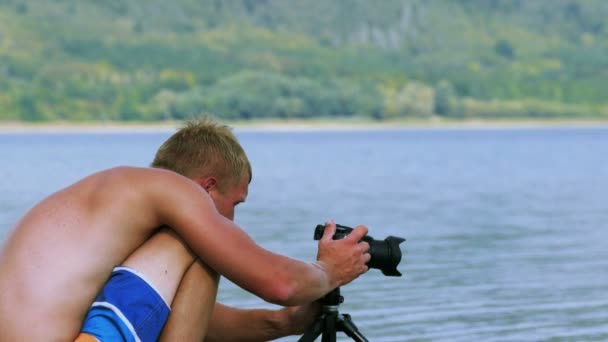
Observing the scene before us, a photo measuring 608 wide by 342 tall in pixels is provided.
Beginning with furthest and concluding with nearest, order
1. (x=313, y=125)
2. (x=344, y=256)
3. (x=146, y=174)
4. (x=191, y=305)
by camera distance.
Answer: (x=313, y=125) < (x=344, y=256) < (x=191, y=305) < (x=146, y=174)

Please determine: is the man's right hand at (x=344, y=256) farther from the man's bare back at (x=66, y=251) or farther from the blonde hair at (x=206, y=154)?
the man's bare back at (x=66, y=251)

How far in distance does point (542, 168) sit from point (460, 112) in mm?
65455

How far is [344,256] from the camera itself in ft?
11.0

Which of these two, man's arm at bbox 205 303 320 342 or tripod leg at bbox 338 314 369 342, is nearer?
tripod leg at bbox 338 314 369 342

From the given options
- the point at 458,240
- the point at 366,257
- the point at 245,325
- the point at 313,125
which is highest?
the point at 366,257

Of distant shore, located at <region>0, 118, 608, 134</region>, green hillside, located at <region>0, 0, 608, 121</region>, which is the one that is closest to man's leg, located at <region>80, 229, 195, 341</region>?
distant shore, located at <region>0, 118, 608, 134</region>

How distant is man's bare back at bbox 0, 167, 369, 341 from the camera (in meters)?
3.06

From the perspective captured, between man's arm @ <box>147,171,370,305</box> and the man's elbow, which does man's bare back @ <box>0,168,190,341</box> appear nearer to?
man's arm @ <box>147,171,370,305</box>

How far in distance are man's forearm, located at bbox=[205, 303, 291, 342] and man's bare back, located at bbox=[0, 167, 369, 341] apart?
0.77m

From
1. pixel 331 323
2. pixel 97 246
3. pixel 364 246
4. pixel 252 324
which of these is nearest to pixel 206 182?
pixel 97 246

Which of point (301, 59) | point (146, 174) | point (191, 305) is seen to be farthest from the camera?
point (301, 59)

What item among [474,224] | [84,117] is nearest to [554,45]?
[84,117]

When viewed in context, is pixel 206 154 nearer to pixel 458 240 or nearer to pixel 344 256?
pixel 344 256

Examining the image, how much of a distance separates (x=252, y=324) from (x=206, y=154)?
894 mm
